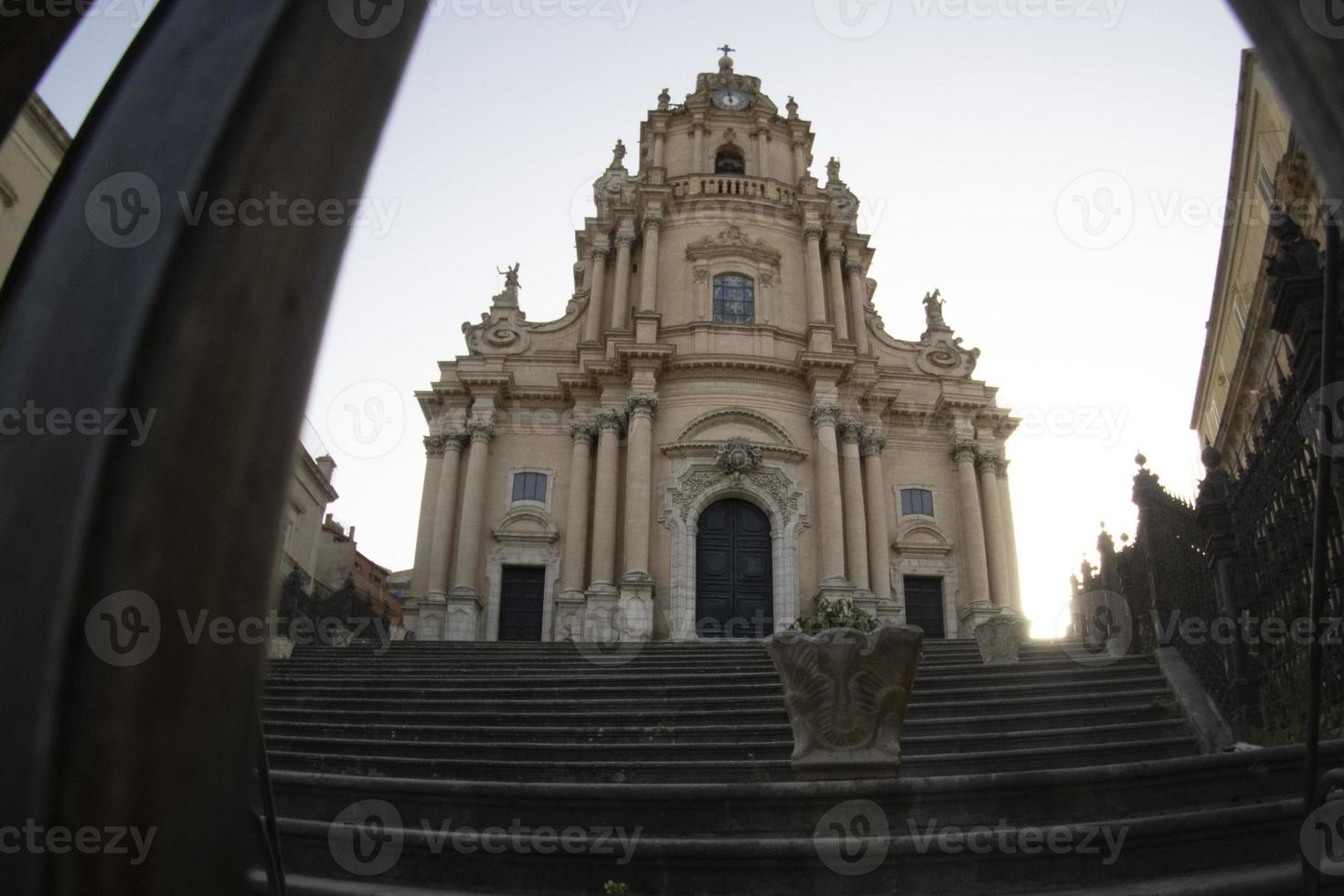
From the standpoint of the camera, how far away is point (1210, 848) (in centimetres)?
450

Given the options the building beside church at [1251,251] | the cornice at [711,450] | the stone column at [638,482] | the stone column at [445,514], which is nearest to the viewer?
the building beside church at [1251,251]

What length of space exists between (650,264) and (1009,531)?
12466 millimetres

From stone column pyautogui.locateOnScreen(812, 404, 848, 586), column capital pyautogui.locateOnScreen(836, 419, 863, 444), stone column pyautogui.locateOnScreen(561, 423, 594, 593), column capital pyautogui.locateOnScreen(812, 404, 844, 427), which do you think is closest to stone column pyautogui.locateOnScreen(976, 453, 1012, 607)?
column capital pyautogui.locateOnScreen(836, 419, 863, 444)

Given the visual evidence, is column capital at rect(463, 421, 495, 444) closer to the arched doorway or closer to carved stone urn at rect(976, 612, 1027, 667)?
the arched doorway

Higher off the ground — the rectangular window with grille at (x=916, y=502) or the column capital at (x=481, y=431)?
the column capital at (x=481, y=431)

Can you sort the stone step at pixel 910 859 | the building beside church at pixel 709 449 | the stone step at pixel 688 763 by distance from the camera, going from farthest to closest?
the building beside church at pixel 709 449 < the stone step at pixel 688 763 < the stone step at pixel 910 859

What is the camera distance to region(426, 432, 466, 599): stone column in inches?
843

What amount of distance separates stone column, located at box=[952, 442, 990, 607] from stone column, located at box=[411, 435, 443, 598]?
13.8 metres

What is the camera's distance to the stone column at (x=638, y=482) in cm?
2055

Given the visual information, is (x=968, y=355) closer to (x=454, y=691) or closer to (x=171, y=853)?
(x=454, y=691)

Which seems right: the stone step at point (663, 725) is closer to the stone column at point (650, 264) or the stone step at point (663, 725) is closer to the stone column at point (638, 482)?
the stone column at point (638, 482)

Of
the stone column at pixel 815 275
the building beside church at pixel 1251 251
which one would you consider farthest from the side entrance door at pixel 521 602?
the building beside church at pixel 1251 251

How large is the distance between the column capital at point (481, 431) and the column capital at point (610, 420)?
9.46 feet

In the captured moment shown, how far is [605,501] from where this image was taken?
21516 millimetres
